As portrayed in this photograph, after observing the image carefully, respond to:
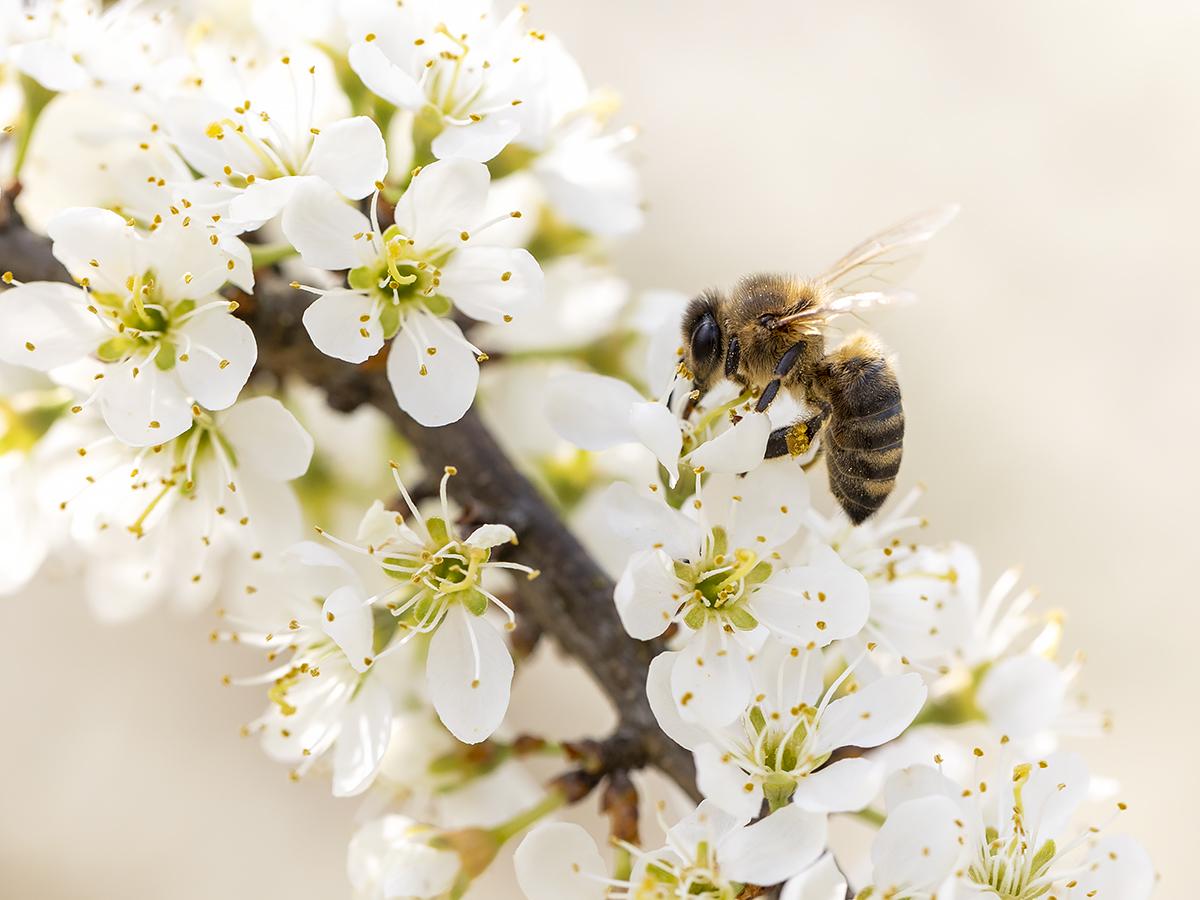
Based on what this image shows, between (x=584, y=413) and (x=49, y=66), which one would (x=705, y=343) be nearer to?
(x=584, y=413)

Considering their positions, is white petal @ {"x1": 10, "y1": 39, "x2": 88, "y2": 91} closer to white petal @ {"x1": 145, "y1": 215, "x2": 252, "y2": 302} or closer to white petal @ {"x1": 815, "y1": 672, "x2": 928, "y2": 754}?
white petal @ {"x1": 145, "y1": 215, "x2": 252, "y2": 302}

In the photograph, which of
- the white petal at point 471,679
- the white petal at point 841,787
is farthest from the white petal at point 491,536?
the white petal at point 841,787

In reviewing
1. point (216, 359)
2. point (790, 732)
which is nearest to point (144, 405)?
point (216, 359)

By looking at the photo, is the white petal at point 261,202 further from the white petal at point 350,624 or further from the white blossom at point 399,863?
the white blossom at point 399,863

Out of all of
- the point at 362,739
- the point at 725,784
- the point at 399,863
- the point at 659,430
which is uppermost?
the point at 659,430

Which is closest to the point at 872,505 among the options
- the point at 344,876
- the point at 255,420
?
the point at 255,420

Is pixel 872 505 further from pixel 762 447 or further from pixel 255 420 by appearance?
pixel 255 420

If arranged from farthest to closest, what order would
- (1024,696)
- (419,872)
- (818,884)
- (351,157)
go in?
(1024,696), (419,872), (351,157), (818,884)
